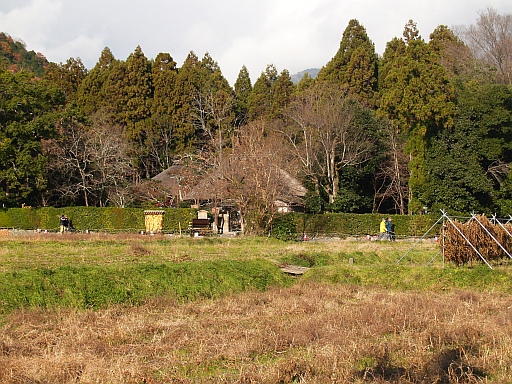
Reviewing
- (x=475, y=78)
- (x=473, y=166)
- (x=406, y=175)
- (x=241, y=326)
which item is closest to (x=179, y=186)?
(x=406, y=175)

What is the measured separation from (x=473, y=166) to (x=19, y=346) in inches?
1082

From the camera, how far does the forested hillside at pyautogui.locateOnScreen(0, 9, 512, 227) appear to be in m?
31.3

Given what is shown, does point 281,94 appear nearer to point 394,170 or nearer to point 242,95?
point 242,95

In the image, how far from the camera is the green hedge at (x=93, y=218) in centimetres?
3222

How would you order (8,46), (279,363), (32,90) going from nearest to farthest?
1. (279,363)
2. (32,90)
3. (8,46)

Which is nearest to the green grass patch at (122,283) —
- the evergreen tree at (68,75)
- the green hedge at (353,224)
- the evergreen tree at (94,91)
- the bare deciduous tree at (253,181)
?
the bare deciduous tree at (253,181)

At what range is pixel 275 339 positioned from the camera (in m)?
8.20

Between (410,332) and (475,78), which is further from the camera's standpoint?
(475,78)

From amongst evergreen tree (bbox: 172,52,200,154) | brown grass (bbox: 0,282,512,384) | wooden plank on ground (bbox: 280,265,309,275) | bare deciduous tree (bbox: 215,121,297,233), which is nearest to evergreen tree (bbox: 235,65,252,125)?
evergreen tree (bbox: 172,52,200,154)

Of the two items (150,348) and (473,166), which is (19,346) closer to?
(150,348)

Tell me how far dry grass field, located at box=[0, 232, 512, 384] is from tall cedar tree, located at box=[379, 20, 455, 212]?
1960 cm

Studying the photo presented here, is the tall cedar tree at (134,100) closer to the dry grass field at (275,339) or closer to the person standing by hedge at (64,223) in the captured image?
the person standing by hedge at (64,223)

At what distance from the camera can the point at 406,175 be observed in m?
38.0

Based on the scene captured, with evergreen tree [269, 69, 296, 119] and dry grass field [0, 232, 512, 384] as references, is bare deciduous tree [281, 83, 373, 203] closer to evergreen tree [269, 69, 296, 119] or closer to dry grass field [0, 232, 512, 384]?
evergreen tree [269, 69, 296, 119]
